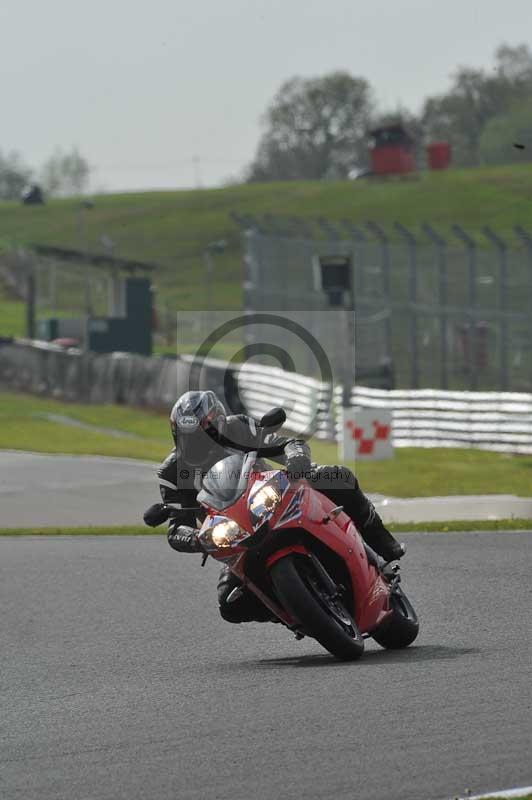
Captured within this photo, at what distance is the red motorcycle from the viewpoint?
7.68 m

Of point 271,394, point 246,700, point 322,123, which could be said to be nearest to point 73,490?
point 246,700

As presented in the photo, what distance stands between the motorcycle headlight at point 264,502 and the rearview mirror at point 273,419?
11.4 inches

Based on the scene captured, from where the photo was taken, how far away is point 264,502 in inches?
304

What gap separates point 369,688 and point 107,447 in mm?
18860

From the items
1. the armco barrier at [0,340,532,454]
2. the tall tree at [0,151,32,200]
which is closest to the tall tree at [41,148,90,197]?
the tall tree at [0,151,32,200]

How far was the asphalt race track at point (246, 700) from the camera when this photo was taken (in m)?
5.78

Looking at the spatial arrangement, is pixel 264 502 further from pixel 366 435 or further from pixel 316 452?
pixel 316 452

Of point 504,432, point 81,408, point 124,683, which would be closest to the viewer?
point 124,683

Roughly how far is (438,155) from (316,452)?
94.9 m

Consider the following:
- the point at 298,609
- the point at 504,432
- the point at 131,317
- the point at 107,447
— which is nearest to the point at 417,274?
the point at 504,432

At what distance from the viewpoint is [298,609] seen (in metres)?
7.56

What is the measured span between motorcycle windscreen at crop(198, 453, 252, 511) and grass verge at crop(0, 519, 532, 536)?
6803 millimetres

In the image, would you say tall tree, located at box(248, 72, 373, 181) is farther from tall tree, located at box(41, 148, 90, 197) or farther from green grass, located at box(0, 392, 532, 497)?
green grass, located at box(0, 392, 532, 497)

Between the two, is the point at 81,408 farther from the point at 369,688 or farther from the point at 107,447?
the point at 369,688
